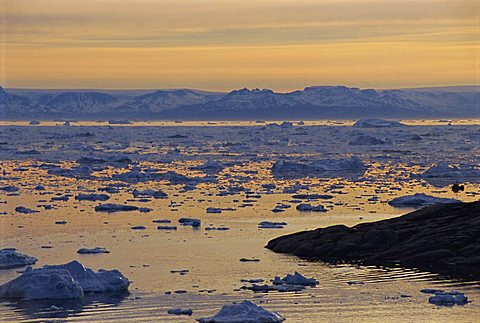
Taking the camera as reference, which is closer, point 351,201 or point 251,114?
point 351,201

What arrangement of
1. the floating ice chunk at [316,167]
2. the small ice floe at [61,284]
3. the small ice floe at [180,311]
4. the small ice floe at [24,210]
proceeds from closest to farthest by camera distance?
1. the small ice floe at [180,311]
2. the small ice floe at [61,284]
3. the small ice floe at [24,210]
4. the floating ice chunk at [316,167]

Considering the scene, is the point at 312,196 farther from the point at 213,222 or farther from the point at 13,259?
the point at 13,259

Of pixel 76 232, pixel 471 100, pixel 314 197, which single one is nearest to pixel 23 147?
pixel 314 197

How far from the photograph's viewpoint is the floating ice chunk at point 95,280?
15.1 m

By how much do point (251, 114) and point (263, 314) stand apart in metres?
135

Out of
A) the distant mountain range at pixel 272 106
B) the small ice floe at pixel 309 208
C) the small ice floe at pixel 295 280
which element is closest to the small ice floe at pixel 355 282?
the small ice floe at pixel 295 280

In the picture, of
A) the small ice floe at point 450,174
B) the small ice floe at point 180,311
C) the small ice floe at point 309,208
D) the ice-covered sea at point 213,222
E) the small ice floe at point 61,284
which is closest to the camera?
the small ice floe at point 180,311

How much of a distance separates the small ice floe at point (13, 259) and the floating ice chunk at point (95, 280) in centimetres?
216

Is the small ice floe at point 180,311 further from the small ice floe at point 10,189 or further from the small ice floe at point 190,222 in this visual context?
the small ice floe at point 10,189

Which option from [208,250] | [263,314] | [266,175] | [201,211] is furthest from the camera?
[266,175]

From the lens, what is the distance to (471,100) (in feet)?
486

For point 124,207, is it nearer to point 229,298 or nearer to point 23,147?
point 229,298

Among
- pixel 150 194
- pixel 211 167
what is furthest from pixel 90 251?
pixel 211 167

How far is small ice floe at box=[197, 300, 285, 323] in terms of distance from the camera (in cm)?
1286
